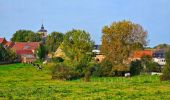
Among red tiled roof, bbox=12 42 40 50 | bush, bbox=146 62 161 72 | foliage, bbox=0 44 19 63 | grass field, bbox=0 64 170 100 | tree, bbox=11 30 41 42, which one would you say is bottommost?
grass field, bbox=0 64 170 100

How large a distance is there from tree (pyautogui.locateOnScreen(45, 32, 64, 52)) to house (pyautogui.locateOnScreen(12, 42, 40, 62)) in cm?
465

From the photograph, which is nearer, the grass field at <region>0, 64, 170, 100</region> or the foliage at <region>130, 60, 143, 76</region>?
the grass field at <region>0, 64, 170, 100</region>

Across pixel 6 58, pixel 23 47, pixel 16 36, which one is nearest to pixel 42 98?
pixel 6 58

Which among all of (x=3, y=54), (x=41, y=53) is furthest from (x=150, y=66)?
(x=41, y=53)

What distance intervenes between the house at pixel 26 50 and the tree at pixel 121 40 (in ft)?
175

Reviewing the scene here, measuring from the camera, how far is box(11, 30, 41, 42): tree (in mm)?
174125

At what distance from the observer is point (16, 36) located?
183 metres

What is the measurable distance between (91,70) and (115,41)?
A: 789 centimetres

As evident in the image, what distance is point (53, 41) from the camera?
5974 inches

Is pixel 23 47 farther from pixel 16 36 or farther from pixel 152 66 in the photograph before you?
pixel 152 66

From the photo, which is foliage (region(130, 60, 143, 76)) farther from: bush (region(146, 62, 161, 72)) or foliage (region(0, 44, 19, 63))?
foliage (region(0, 44, 19, 63))

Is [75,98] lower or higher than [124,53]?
lower

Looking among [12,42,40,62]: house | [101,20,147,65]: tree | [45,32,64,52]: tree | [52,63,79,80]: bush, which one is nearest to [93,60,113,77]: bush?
[101,20,147,65]: tree

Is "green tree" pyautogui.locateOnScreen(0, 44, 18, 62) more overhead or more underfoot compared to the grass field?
more overhead
